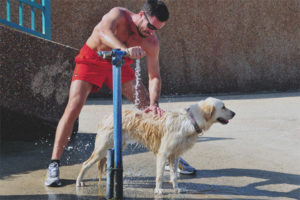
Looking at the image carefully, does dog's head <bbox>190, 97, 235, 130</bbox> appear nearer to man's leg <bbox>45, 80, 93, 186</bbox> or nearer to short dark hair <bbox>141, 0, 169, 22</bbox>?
short dark hair <bbox>141, 0, 169, 22</bbox>

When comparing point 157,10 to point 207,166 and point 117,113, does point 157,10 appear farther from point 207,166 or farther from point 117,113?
point 207,166

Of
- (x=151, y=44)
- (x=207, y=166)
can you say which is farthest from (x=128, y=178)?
(x=151, y=44)

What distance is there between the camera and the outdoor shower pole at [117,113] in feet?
11.9

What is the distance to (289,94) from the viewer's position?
41.3 ft

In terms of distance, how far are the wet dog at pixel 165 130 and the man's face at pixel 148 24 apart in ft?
3.12

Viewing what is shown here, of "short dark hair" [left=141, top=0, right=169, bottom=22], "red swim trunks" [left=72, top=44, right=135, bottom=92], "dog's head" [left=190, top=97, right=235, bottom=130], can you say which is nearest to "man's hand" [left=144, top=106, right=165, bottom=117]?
"dog's head" [left=190, top=97, right=235, bottom=130]

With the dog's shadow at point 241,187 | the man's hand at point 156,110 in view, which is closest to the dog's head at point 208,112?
the man's hand at point 156,110

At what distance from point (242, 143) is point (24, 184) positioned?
11.8 ft

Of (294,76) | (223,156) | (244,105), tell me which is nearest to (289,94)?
(294,76)

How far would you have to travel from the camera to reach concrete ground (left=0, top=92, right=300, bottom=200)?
4.13 m

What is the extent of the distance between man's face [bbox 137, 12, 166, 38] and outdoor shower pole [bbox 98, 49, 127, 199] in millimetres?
854

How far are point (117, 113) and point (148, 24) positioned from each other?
121 centimetres

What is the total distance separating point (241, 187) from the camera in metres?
4.38

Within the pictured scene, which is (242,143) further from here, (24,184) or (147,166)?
(24,184)
